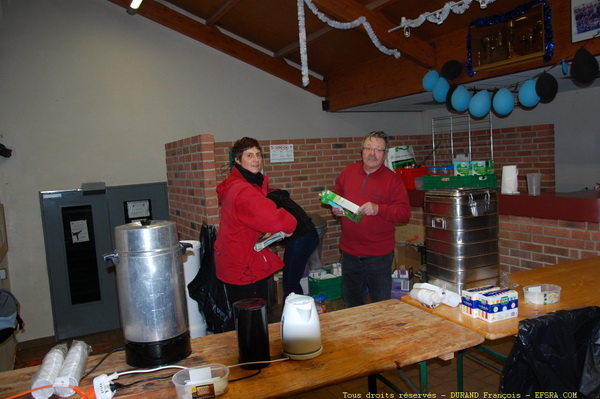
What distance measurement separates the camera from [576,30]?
3.26m

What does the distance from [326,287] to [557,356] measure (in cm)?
350

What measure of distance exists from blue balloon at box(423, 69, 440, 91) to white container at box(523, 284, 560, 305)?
2.68 meters

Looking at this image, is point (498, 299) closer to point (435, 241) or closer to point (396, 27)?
point (435, 241)

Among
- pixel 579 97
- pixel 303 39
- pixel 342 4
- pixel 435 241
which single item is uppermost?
pixel 342 4

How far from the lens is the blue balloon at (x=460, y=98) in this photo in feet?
13.6

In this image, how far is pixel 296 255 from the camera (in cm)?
350

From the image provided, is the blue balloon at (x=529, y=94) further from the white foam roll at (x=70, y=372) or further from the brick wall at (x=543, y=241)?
the white foam roll at (x=70, y=372)

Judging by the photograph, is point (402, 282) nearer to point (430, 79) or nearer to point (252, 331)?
point (430, 79)

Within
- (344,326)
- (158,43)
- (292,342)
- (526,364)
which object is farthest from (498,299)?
(158,43)

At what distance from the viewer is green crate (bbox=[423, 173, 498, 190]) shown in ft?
12.1

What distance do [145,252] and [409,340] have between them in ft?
3.26

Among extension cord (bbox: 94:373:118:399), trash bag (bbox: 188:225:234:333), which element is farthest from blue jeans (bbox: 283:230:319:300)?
extension cord (bbox: 94:373:118:399)

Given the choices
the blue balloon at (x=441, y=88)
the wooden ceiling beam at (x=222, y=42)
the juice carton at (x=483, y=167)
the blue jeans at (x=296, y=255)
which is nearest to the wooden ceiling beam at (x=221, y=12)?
the wooden ceiling beam at (x=222, y=42)

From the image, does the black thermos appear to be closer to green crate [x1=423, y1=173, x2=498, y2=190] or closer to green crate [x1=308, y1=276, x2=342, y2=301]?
green crate [x1=423, y1=173, x2=498, y2=190]
